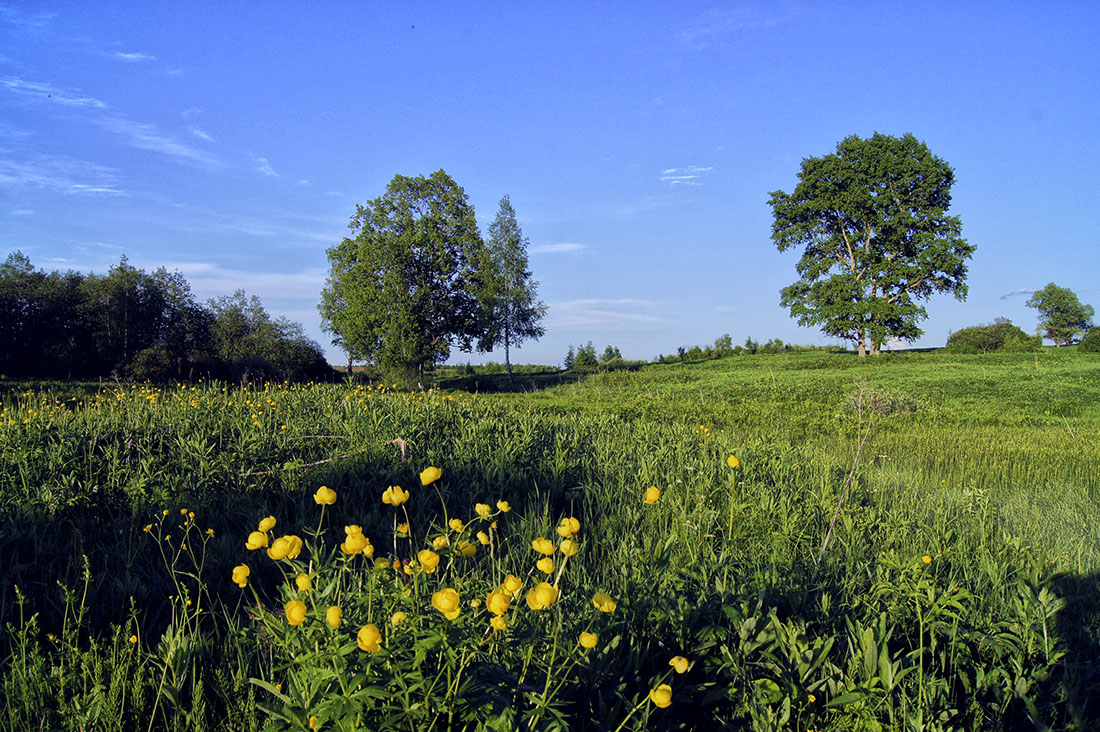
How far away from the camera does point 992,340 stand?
31.3m

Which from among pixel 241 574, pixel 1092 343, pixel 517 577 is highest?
pixel 1092 343

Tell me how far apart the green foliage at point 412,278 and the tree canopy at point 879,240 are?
1910 cm

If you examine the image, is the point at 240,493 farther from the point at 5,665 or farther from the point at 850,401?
the point at 850,401

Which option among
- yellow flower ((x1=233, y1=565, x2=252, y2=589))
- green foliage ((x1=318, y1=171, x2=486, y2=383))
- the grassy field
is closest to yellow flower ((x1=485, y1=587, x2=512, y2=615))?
the grassy field

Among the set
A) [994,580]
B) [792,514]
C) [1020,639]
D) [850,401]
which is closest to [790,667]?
[1020,639]

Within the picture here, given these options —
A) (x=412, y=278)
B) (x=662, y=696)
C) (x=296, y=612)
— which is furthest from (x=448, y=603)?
(x=412, y=278)

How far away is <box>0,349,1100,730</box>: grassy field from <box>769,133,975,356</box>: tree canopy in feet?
83.7

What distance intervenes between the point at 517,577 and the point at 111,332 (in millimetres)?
31377

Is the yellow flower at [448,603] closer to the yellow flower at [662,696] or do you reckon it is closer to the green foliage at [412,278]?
the yellow flower at [662,696]

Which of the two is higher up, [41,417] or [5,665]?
[41,417]

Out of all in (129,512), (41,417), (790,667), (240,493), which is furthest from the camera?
(41,417)

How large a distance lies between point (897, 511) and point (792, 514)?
1.02 metres

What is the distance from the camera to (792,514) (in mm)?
3658

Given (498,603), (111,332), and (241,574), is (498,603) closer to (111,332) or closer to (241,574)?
(241,574)
